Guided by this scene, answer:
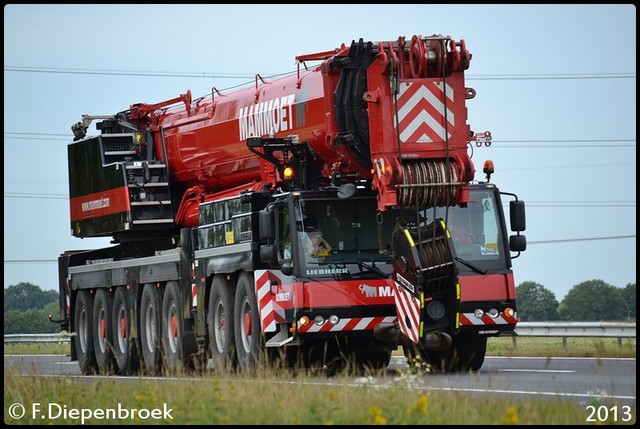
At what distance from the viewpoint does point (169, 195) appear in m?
25.7

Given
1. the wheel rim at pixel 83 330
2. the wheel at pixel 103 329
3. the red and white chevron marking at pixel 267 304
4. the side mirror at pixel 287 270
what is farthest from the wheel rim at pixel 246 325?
the wheel rim at pixel 83 330

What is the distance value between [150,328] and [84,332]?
338 cm

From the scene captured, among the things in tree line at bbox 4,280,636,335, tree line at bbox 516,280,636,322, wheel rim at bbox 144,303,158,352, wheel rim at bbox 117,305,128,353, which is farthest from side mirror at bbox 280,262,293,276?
tree line at bbox 516,280,636,322

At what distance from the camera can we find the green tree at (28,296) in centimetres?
6506

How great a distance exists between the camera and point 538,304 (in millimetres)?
58906

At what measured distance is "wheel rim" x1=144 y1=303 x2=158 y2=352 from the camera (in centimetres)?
2539

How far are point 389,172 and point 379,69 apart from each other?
4.56 ft

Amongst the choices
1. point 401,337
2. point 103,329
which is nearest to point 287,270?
point 401,337

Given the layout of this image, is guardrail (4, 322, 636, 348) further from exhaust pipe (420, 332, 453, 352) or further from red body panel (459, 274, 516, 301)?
exhaust pipe (420, 332, 453, 352)

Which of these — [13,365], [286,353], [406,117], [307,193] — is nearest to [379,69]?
[406,117]

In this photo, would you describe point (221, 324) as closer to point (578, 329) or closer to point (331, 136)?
point (331, 136)

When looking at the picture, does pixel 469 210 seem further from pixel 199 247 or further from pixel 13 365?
pixel 13 365

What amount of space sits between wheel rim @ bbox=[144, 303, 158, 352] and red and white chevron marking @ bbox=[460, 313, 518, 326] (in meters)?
6.62

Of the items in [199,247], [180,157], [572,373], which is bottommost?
[572,373]
